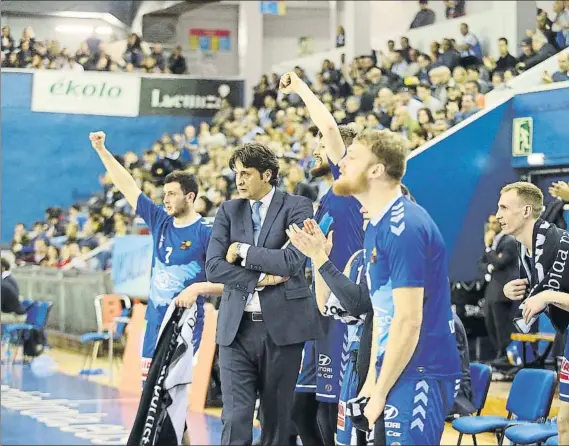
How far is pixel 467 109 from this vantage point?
14.1 meters

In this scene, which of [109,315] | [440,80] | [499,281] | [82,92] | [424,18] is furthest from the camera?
[82,92]

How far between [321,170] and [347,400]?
144 centimetres

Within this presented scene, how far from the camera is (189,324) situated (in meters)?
7.32

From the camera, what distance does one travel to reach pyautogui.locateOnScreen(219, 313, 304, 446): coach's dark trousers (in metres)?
5.92

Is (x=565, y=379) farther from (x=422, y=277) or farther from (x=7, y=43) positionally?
(x=7, y=43)

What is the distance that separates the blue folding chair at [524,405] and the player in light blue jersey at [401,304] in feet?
9.62

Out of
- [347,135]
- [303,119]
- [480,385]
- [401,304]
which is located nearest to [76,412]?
[480,385]

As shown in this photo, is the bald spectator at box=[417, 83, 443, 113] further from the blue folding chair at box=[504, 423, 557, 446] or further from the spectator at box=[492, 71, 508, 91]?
the blue folding chair at box=[504, 423, 557, 446]

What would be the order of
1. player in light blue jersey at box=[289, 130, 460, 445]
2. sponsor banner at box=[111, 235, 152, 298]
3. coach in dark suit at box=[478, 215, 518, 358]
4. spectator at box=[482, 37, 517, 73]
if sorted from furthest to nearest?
sponsor banner at box=[111, 235, 152, 298], spectator at box=[482, 37, 517, 73], coach in dark suit at box=[478, 215, 518, 358], player in light blue jersey at box=[289, 130, 460, 445]

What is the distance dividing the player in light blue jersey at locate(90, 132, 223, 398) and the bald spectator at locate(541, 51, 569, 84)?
663 centimetres

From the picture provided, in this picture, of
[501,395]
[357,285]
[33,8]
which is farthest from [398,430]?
[33,8]

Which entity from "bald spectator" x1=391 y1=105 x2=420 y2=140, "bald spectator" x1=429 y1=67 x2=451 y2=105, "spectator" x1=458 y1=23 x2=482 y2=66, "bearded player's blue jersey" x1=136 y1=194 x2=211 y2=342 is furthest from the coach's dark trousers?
"spectator" x1=458 y1=23 x2=482 y2=66

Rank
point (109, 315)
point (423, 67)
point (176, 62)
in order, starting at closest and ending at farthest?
point (109, 315), point (423, 67), point (176, 62)

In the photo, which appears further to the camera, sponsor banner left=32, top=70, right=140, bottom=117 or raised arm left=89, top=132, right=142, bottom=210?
sponsor banner left=32, top=70, right=140, bottom=117
